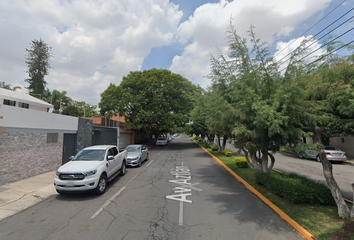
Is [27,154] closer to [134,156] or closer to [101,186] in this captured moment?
[101,186]

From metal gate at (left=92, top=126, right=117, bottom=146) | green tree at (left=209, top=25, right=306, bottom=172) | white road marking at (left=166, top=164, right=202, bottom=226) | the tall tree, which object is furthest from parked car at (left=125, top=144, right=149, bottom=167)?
the tall tree

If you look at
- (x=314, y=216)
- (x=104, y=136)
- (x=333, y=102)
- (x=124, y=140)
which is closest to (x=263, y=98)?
(x=333, y=102)

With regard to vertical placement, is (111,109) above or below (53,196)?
above

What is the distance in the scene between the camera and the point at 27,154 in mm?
9477

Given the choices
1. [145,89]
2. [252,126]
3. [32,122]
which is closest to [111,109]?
[145,89]

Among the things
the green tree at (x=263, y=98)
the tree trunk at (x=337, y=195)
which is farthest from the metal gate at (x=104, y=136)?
the tree trunk at (x=337, y=195)

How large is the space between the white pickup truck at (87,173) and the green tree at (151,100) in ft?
57.9

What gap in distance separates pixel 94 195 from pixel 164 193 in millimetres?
2666

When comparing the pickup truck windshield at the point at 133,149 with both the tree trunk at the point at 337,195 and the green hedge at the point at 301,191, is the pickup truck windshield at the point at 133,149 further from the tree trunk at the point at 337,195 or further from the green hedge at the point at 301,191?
the tree trunk at the point at 337,195

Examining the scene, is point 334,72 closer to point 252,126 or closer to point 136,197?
point 252,126

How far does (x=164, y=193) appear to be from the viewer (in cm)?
734

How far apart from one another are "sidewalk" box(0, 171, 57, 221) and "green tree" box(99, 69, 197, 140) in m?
Result: 17.8

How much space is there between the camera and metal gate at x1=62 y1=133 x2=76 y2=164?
12672 millimetres

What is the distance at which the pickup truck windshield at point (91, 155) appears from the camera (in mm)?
8191
